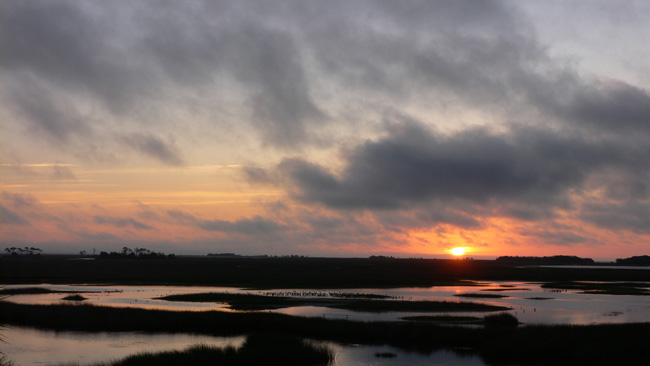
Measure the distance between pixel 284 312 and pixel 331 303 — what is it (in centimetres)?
929

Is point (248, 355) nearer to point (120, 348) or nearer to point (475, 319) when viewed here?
point (120, 348)

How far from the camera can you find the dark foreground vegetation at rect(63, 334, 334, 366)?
3016 cm

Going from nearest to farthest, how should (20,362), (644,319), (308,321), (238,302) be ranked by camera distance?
(20,362)
(308,321)
(644,319)
(238,302)

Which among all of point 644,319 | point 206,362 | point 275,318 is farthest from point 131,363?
point 644,319

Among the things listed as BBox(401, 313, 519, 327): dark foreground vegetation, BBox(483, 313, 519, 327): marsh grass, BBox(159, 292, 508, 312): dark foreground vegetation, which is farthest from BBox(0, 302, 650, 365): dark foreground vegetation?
BBox(159, 292, 508, 312): dark foreground vegetation

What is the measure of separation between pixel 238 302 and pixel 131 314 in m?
15.0

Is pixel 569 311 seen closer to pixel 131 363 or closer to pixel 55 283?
pixel 131 363

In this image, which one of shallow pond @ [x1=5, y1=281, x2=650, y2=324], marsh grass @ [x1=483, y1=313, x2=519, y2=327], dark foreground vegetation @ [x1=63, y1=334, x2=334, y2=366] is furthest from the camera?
shallow pond @ [x1=5, y1=281, x2=650, y2=324]

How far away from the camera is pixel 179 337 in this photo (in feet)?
129

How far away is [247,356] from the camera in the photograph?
104ft

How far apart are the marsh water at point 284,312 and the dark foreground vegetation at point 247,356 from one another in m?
1.69

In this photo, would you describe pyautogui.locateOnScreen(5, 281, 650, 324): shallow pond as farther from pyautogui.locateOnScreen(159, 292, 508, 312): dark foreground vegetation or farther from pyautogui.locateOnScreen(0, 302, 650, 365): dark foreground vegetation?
pyautogui.locateOnScreen(0, 302, 650, 365): dark foreground vegetation

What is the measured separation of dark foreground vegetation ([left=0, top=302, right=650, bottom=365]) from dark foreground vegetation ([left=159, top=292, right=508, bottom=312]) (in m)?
11.4

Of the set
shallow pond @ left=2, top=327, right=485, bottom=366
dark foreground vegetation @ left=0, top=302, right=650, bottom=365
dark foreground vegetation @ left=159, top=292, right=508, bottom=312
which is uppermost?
dark foreground vegetation @ left=159, top=292, right=508, bottom=312
